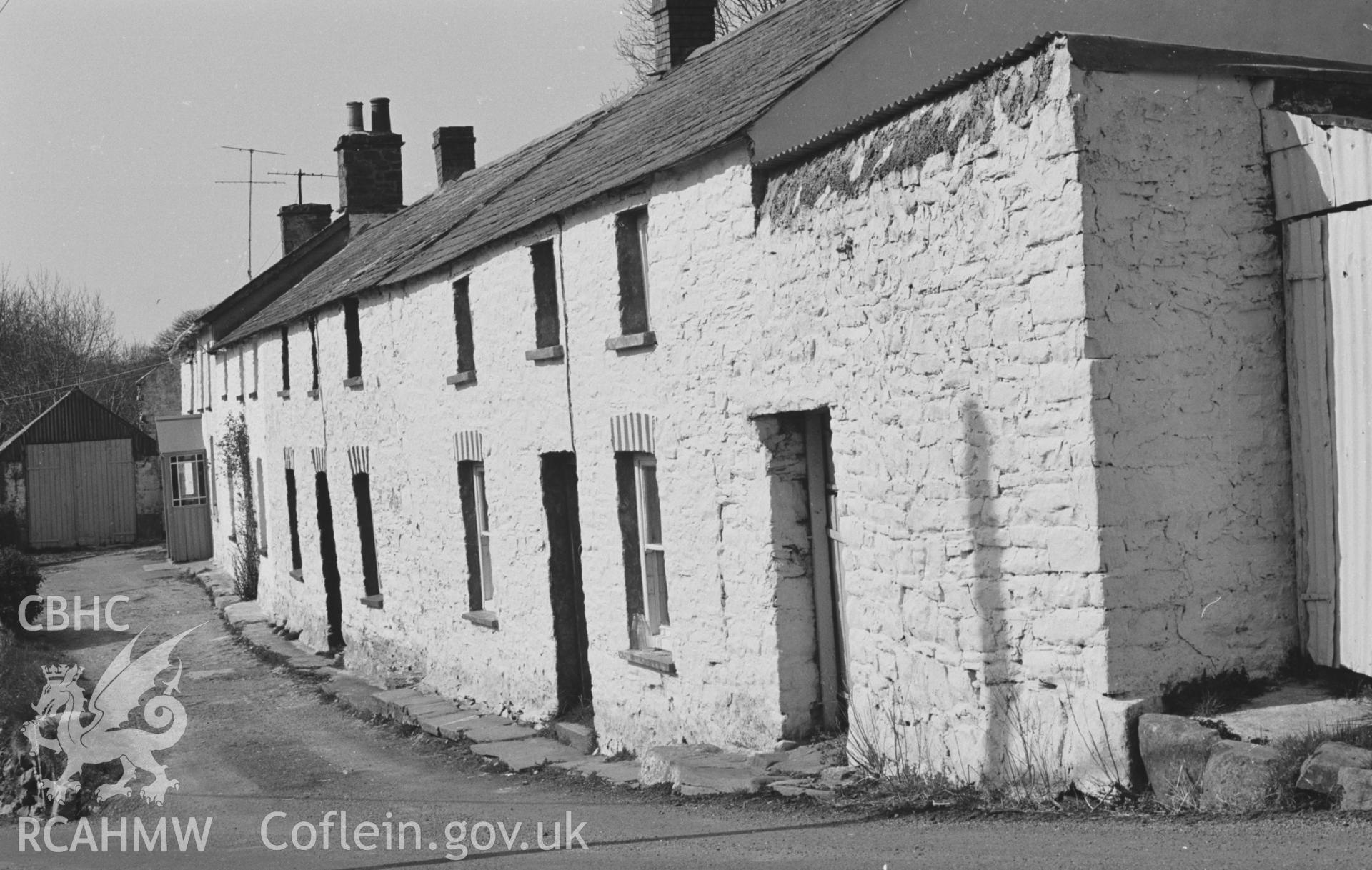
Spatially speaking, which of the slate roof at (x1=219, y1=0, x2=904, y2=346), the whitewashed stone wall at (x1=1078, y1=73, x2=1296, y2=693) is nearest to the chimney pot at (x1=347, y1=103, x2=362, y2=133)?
the slate roof at (x1=219, y1=0, x2=904, y2=346)

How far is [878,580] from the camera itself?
7.42 meters

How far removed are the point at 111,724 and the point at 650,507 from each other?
276 inches

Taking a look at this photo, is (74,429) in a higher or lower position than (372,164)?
lower

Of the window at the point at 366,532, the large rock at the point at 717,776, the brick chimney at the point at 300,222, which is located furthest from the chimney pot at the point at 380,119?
the large rock at the point at 717,776

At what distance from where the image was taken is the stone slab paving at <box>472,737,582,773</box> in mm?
10758

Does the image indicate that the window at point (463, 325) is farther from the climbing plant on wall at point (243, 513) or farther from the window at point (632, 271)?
the climbing plant on wall at point (243, 513)

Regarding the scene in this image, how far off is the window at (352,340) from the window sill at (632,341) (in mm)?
7687

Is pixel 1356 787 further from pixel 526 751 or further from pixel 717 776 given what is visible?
pixel 526 751

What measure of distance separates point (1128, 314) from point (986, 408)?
0.83 m

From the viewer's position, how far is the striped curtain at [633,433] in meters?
9.95

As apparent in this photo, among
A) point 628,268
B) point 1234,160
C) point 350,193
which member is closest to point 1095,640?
point 1234,160

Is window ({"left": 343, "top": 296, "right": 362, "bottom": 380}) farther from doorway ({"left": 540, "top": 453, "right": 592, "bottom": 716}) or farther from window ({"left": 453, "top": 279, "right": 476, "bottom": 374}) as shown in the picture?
doorway ({"left": 540, "top": 453, "right": 592, "bottom": 716})

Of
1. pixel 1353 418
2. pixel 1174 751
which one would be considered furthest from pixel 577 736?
pixel 1353 418

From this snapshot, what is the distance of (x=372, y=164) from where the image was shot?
2567 cm
